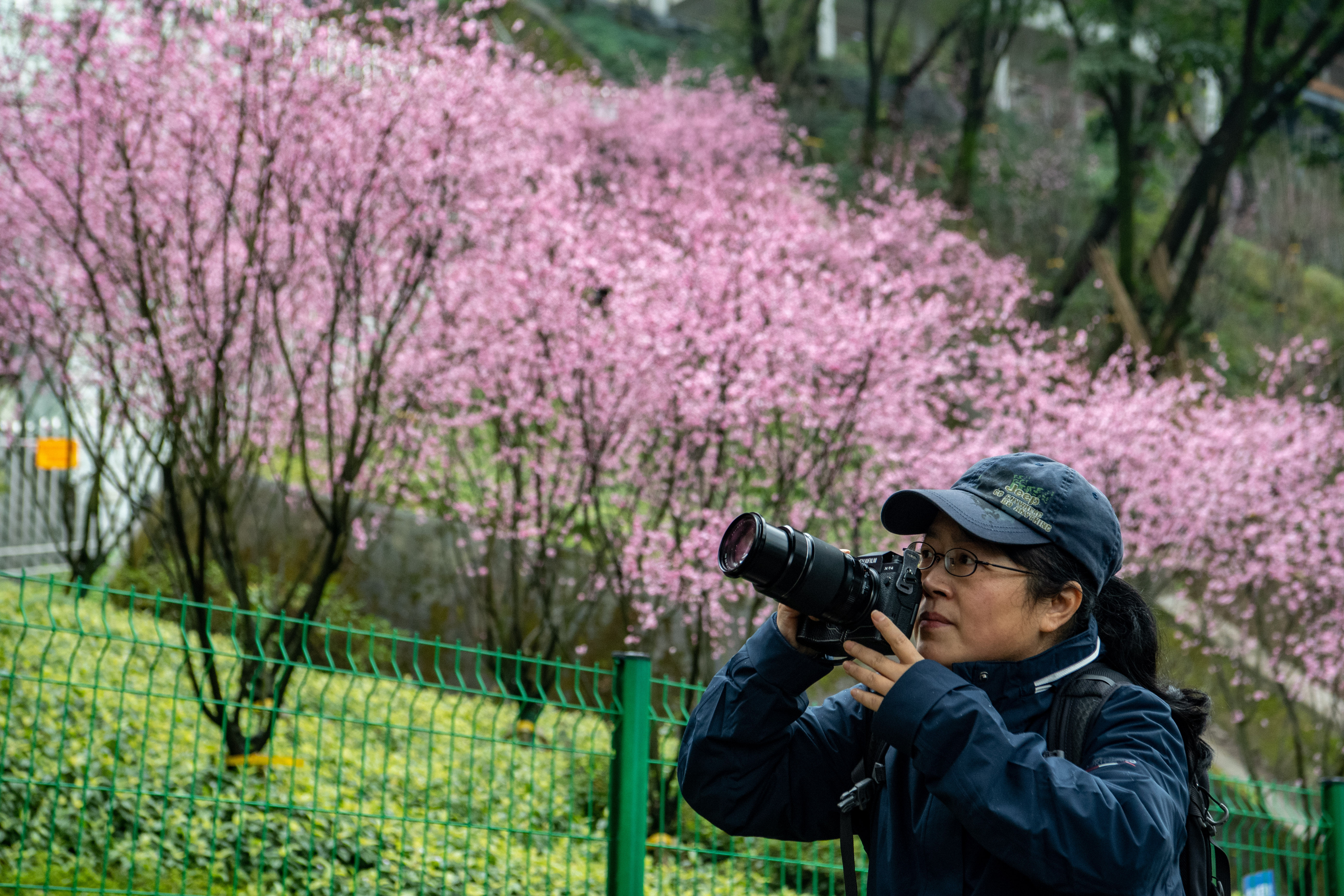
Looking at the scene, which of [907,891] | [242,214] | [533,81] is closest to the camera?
[907,891]

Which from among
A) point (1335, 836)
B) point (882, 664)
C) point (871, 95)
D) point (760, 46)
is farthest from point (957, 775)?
point (760, 46)

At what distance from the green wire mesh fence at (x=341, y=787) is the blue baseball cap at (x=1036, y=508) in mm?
1376

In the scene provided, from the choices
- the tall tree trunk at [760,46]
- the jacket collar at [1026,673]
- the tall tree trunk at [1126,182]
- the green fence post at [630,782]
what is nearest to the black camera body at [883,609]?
the jacket collar at [1026,673]

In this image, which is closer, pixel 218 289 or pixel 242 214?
pixel 242 214

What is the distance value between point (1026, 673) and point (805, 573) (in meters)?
0.36

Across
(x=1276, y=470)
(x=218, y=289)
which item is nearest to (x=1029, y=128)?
(x=1276, y=470)

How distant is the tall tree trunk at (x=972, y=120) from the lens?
60.5ft

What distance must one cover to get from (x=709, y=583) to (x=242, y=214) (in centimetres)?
427

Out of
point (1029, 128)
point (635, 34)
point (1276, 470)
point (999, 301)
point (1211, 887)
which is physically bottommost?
point (1211, 887)

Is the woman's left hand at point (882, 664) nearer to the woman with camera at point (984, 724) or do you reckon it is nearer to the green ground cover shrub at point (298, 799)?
the woman with camera at point (984, 724)

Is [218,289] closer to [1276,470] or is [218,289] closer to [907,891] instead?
[907,891]

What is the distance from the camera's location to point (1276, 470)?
979 cm

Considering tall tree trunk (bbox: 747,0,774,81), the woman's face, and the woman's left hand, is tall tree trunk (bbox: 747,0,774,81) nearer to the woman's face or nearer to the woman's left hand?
the woman's face

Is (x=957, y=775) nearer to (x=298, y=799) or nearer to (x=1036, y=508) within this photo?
(x=1036, y=508)
